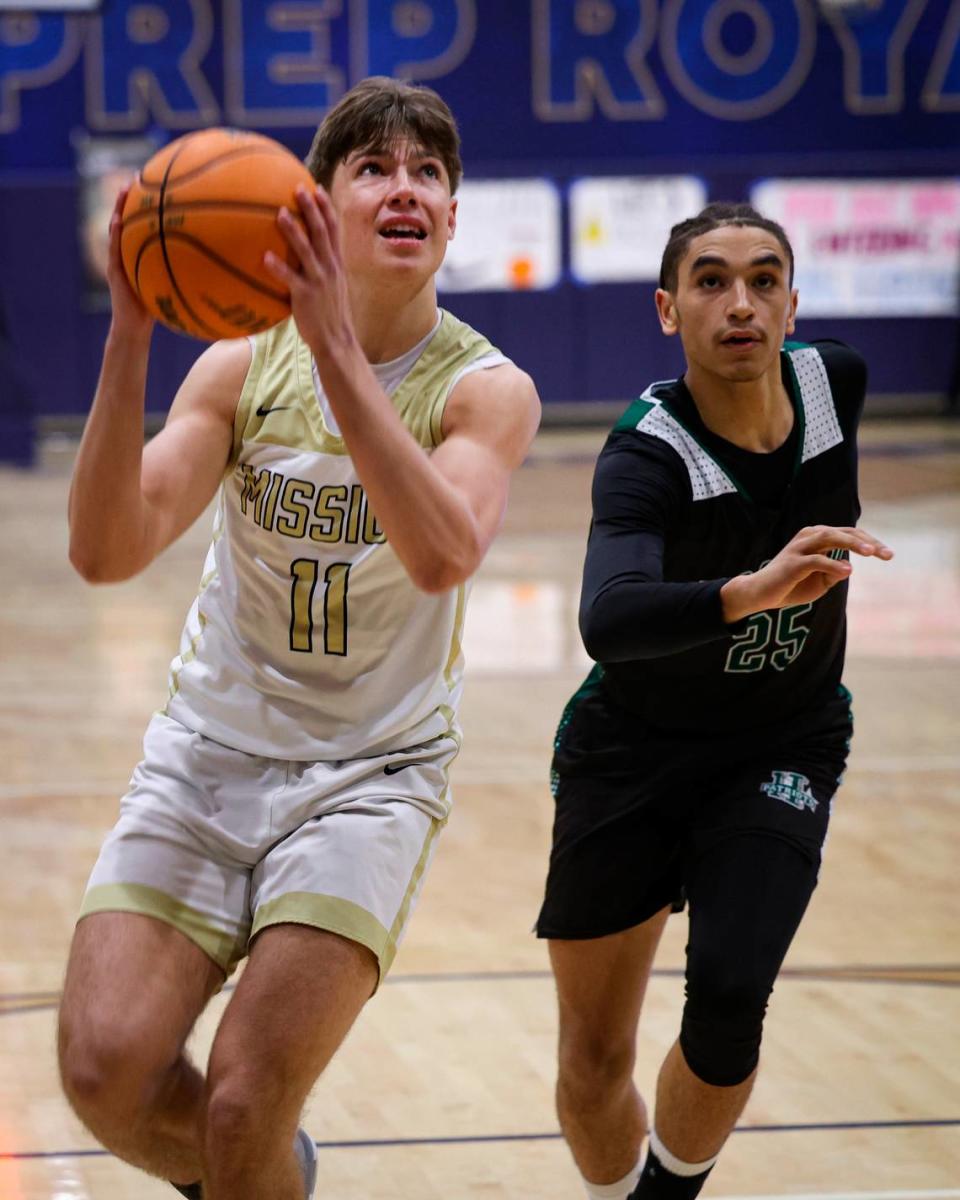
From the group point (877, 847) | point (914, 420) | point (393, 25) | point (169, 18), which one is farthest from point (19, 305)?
point (877, 847)

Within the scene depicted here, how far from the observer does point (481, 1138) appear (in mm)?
4012

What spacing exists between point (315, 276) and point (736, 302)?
1049 mm

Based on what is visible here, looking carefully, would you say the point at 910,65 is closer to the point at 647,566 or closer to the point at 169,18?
the point at 169,18

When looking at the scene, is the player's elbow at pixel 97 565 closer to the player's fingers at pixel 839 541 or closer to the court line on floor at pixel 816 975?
the player's fingers at pixel 839 541

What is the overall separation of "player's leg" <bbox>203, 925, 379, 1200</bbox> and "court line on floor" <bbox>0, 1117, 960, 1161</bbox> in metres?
1.24

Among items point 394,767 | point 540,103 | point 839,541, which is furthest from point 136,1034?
point 540,103

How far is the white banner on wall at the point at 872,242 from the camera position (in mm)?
19688

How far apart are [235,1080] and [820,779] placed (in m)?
1.26

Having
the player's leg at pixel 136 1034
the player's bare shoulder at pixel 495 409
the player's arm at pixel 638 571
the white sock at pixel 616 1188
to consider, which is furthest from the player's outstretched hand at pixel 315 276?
the white sock at pixel 616 1188

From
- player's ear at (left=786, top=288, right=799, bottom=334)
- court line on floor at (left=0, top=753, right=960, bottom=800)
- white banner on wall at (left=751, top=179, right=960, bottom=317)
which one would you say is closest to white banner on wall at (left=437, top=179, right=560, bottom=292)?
white banner on wall at (left=751, top=179, right=960, bottom=317)

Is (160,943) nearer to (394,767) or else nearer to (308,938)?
(308,938)

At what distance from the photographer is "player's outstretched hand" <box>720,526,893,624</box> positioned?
110 inches

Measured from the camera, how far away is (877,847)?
618cm

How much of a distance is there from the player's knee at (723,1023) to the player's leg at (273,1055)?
64cm
